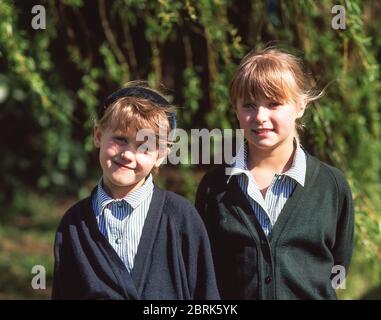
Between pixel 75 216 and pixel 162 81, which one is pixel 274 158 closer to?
pixel 75 216

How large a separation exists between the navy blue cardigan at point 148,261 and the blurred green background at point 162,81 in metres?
0.97

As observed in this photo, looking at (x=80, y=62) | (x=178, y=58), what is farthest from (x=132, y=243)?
(x=178, y=58)

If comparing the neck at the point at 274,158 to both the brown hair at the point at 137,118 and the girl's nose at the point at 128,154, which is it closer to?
the brown hair at the point at 137,118

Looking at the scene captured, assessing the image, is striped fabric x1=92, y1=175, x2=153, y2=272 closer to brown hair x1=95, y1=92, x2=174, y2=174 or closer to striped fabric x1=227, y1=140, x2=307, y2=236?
brown hair x1=95, y1=92, x2=174, y2=174

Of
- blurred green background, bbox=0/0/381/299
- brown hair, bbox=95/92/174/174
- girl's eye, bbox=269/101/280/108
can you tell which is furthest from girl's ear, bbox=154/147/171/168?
blurred green background, bbox=0/0/381/299

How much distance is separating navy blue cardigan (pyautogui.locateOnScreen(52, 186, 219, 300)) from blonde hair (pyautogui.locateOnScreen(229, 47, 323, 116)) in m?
0.42

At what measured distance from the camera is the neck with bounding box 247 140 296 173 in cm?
248

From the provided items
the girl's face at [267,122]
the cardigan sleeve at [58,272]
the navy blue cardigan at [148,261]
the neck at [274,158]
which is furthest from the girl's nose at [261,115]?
the cardigan sleeve at [58,272]

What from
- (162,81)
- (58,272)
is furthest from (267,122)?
(162,81)

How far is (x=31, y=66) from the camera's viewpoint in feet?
10.8

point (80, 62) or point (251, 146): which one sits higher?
point (80, 62)

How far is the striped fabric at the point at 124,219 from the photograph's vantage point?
2.34 metres

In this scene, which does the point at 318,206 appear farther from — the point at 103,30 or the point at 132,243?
the point at 103,30
